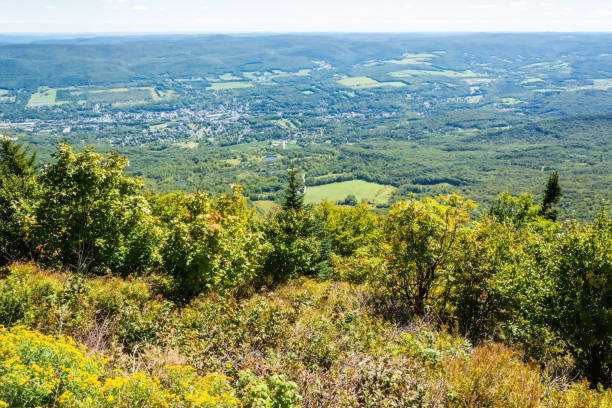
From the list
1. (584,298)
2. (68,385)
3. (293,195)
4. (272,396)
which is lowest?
(293,195)

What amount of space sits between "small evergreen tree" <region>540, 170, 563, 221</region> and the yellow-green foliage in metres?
52.0

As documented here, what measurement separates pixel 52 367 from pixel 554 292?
1326 centimetres

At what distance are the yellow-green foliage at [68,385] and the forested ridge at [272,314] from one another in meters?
0.03

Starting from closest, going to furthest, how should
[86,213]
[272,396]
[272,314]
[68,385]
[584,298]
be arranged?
1. [68,385]
2. [272,396]
3. [584,298]
4. [272,314]
5. [86,213]

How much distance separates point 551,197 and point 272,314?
50.8 metres

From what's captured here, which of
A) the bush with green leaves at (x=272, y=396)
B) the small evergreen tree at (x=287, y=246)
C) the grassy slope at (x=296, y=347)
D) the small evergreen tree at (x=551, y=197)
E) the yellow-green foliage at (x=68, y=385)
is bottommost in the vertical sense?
the small evergreen tree at (x=551, y=197)

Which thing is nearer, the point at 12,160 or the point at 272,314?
the point at 272,314

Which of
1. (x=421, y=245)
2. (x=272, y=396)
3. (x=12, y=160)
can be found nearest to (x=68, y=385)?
(x=272, y=396)

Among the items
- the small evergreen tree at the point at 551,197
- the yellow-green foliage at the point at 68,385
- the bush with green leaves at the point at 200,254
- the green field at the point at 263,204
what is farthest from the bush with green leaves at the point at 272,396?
the green field at the point at 263,204

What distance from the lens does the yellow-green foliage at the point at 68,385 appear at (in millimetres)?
5445

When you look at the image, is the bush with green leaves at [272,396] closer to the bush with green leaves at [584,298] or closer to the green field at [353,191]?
the bush with green leaves at [584,298]

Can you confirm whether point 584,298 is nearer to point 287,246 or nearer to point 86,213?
point 287,246

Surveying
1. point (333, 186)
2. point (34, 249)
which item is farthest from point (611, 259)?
point (333, 186)

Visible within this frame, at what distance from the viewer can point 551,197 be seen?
4684cm
